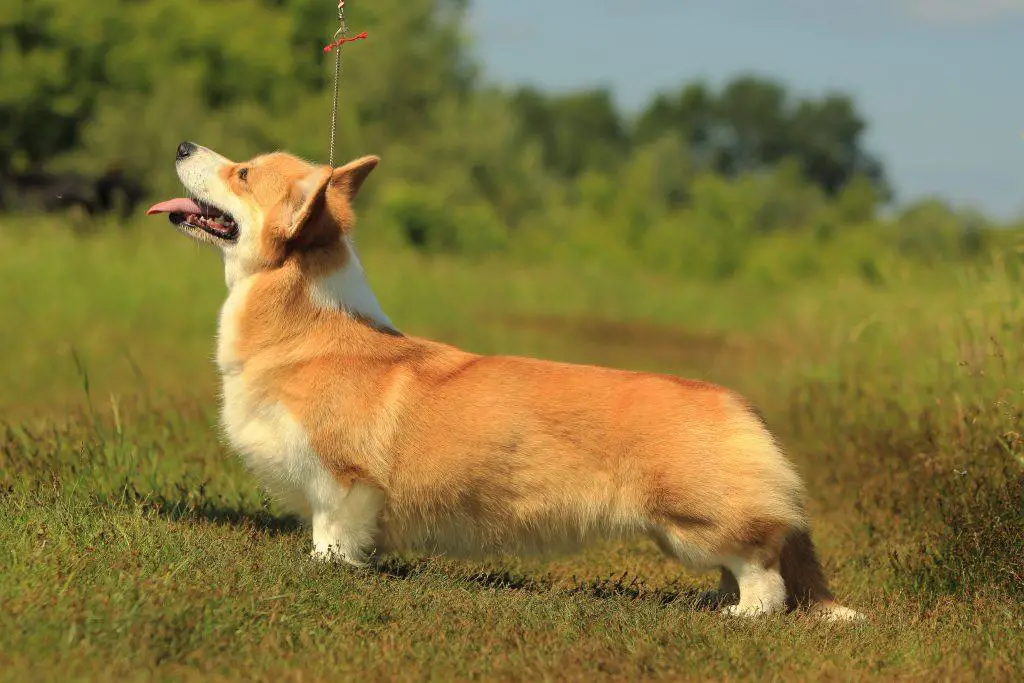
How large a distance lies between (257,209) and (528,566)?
2.55m

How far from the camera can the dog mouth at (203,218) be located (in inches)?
219

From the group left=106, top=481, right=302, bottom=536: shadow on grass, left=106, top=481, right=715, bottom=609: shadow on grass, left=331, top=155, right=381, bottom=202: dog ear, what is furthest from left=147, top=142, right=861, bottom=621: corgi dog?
left=106, top=481, right=302, bottom=536: shadow on grass

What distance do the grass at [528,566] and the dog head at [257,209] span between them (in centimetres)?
133

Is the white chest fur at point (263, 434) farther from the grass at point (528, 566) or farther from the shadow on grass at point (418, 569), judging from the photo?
the shadow on grass at point (418, 569)

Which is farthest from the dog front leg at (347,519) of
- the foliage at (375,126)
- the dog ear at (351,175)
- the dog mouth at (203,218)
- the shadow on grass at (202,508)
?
the foliage at (375,126)

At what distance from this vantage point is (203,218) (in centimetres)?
560

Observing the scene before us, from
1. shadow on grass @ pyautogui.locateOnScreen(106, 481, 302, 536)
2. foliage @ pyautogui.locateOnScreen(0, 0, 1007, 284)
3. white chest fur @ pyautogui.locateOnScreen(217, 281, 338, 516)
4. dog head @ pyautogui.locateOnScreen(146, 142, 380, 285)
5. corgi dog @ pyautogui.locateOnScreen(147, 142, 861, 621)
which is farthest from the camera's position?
foliage @ pyautogui.locateOnScreen(0, 0, 1007, 284)

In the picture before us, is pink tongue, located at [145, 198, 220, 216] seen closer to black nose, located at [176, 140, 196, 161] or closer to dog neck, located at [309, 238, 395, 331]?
black nose, located at [176, 140, 196, 161]

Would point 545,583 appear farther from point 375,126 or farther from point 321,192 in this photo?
point 375,126

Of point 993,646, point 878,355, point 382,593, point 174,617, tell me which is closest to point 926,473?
point 993,646

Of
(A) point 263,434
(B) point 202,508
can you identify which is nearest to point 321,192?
(A) point 263,434

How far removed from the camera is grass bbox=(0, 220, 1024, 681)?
13.7 ft

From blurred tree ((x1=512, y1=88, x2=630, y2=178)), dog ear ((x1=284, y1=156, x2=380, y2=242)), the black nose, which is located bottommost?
blurred tree ((x1=512, y1=88, x2=630, y2=178))

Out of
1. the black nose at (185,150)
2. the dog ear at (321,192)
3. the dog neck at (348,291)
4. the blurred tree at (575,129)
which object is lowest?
the blurred tree at (575,129)
